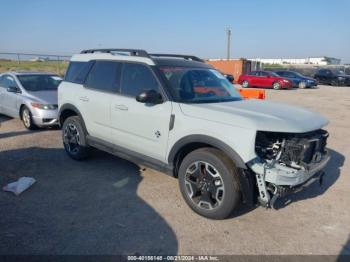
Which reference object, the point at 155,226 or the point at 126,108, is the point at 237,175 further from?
the point at 126,108

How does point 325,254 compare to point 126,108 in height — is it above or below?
below

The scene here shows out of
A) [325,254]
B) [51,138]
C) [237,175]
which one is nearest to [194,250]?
[237,175]

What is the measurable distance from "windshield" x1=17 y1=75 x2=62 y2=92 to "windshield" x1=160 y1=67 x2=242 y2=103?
5.83 m

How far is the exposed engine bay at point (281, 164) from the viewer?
3492 millimetres

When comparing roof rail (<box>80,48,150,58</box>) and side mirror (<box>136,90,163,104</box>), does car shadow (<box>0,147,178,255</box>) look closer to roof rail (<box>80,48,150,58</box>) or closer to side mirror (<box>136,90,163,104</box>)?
side mirror (<box>136,90,163,104</box>)

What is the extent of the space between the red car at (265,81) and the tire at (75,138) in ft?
74.6

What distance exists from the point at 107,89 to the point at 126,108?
67cm

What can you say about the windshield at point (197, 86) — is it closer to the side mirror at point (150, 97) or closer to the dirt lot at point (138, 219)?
the side mirror at point (150, 97)

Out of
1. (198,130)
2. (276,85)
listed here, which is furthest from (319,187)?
(276,85)

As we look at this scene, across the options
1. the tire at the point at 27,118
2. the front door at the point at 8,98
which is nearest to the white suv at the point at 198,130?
the tire at the point at 27,118

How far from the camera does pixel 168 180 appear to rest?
16.9 feet

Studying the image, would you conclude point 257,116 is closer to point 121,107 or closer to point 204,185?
point 204,185

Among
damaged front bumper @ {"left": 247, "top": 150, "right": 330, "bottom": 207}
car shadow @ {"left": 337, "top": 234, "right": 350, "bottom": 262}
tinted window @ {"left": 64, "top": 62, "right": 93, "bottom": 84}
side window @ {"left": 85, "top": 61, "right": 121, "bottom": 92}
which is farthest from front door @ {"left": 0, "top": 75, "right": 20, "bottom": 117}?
car shadow @ {"left": 337, "top": 234, "right": 350, "bottom": 262}

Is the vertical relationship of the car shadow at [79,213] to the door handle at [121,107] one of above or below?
below
